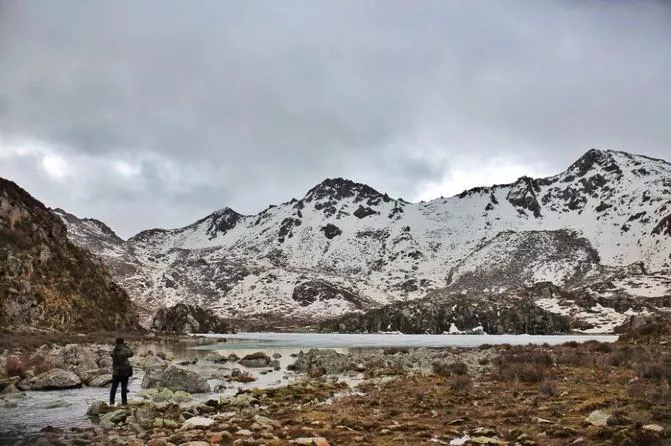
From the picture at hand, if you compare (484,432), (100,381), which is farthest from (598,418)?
(100,381)

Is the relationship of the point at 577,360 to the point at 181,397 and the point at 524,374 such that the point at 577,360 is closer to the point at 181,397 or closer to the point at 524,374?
the point at 524,374

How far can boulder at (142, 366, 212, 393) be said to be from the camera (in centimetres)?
3008

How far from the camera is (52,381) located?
30.0 metres

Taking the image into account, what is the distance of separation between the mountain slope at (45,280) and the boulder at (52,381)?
166ft

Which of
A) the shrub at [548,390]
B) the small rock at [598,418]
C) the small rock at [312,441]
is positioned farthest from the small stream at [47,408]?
the small rock at [598,418]

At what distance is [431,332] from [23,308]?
146 m

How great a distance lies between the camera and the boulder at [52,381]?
95.2 ft

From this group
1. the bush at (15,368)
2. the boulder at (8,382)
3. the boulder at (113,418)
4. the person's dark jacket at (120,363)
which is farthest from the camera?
the bush at (15,368)

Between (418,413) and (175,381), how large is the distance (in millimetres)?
15571

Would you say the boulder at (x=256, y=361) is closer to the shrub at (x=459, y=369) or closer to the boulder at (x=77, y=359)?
the boulder at (x=77, y=359)

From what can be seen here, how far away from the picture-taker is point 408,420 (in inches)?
734

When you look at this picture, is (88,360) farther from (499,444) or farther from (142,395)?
(499,444)

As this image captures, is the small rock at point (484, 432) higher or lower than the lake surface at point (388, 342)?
higher

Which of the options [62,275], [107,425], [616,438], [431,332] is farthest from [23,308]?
[431,332]
